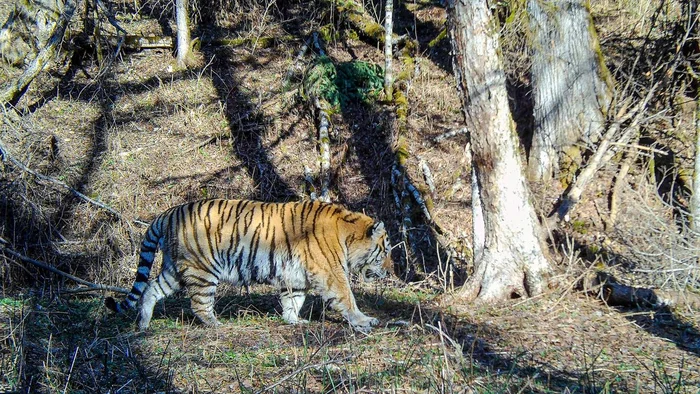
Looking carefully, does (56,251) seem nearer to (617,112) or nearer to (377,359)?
(377,359)

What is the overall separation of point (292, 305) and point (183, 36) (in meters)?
9.63

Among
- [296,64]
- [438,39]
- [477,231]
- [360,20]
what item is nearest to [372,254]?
[477,231]

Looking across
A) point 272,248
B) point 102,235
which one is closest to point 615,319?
point 272,248

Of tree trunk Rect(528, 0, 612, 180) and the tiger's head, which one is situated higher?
tree trunk Rect(528, 0, 612, 180)

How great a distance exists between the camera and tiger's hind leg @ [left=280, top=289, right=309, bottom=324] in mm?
7121

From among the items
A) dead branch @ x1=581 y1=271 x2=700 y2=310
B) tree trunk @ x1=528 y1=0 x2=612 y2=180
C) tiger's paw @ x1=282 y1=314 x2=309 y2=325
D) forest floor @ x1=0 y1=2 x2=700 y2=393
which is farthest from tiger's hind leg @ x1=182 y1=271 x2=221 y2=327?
tree trunk @ x1=528 y1=0 x2=612 y2=180

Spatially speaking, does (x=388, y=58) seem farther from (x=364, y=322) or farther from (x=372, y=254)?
(x=364, y=322)

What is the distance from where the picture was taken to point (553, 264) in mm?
7512

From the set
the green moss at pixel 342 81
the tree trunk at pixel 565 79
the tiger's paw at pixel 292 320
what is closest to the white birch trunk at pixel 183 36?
the green moss at pixel 342 81

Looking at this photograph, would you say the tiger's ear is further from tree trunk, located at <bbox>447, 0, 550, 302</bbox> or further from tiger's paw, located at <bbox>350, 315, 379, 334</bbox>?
tree trunk, located at <bbox>447, 0, 550, 302</bbox>

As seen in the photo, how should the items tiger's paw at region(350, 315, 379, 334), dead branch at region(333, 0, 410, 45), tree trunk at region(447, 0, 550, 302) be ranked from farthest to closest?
dead branch at region(333, 0, 410, 45) < tree trunk at region(447, 0, 550, 302) < tiger's paw at region(350, 315, 379, 334)

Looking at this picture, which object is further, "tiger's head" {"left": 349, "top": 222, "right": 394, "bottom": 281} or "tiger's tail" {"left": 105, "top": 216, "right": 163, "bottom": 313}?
"tiger's head" {"left": 349, "top": 222, "right": 394, "bottom": 281}

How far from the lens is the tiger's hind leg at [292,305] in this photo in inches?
280

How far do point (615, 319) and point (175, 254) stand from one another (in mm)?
4496
